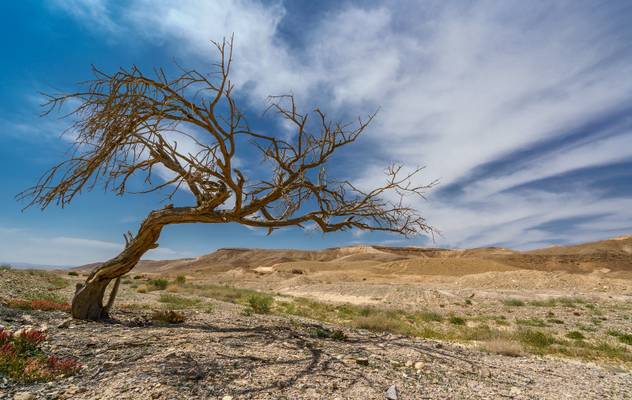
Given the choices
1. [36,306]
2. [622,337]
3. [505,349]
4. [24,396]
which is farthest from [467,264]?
[24,396]

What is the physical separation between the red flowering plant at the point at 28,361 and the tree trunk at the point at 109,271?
2233 mm

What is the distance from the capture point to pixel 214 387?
404 centimetres

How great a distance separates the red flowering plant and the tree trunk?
2233 mm

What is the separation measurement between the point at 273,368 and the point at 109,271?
14.2 feet

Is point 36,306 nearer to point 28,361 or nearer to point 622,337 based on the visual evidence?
point 28,361

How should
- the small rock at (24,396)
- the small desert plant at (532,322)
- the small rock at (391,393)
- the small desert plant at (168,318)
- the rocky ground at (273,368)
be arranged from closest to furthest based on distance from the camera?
the small rock at (24,396) < the rocky ground at (273,368) < the small rock at (391,393) < the small desert plant at (168,318) < the small desert plant at (532,322)

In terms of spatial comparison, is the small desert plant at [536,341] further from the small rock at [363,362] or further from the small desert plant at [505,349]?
the small rock at [363,362]

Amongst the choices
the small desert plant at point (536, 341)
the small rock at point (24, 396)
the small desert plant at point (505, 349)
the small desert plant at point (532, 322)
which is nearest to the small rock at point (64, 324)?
the small rock at point (24, 396)

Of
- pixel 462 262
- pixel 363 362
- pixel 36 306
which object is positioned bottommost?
pixel 363 362

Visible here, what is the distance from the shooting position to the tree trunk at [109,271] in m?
7.17

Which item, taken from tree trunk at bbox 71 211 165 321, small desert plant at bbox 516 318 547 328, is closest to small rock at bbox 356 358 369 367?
tree trunk at bbox 71 211 165 321

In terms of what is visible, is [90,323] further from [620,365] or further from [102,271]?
[620,365]

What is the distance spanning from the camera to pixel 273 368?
4.82 meters

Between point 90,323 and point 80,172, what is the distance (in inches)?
107
